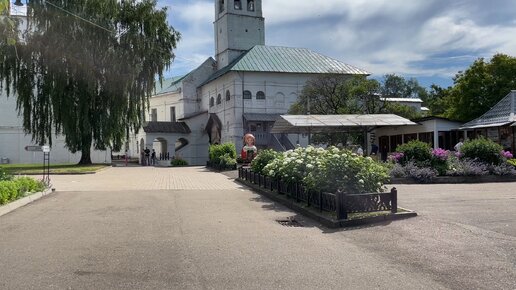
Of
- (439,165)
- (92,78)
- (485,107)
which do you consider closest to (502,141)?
(439,165)

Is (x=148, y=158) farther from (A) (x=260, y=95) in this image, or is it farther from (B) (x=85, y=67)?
(B) (x=85, y=67)

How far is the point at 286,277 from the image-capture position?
239 inches

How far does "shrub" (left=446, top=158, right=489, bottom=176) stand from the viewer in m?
19.8

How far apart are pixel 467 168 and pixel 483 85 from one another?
1145 inches

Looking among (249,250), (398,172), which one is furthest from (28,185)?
(398,172)

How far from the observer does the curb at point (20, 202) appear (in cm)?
1248

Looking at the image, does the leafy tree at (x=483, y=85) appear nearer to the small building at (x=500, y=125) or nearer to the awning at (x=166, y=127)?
the small building at (x=500, y=125)

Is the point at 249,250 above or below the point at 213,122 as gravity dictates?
below

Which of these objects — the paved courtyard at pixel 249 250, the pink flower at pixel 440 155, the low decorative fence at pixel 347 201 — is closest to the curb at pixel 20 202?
the paved courtyard at pixel 249 250

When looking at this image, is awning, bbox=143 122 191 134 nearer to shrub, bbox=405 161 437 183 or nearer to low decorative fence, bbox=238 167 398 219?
shrub, bbox=405 161 437 183

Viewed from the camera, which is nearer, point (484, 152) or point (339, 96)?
point (484, 152)

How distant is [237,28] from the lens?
6606 cm

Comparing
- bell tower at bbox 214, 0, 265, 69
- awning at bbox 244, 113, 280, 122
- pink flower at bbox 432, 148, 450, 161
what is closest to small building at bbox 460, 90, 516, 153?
pink flower at bbox 432, 148, 450, 161

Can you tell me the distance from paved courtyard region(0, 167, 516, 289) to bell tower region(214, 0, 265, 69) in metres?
55.0
